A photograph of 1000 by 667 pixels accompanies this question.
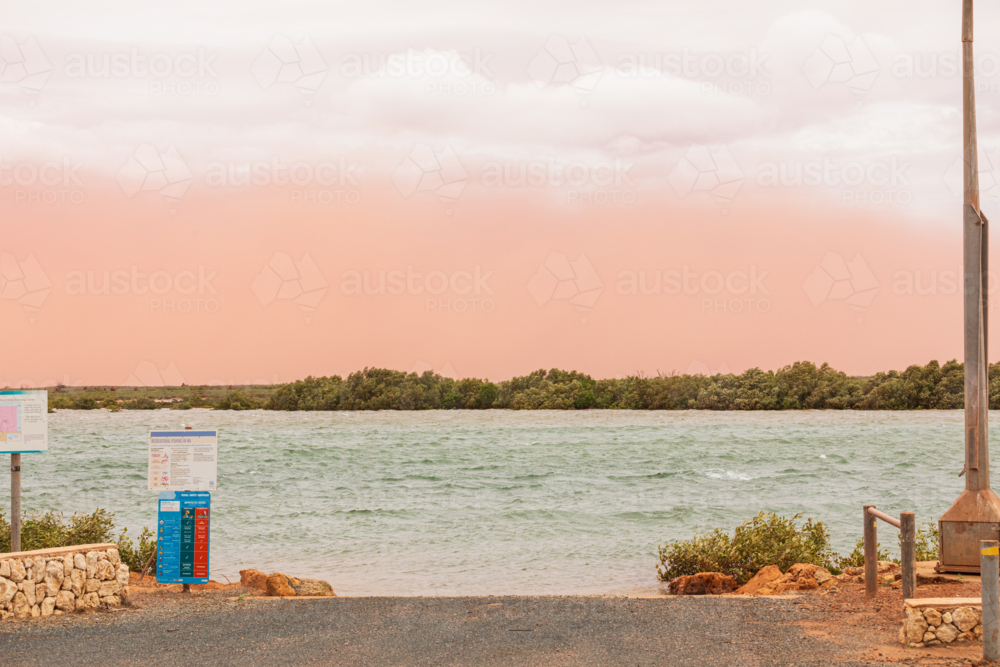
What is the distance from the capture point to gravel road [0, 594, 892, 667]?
708 cm

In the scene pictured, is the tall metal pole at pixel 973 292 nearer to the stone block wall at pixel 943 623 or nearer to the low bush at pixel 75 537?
the stone block wall at pixel 943 623

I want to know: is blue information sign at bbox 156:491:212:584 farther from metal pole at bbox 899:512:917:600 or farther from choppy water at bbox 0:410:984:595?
metal pole at bbox 899:512:917:600

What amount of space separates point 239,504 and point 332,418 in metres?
78.0

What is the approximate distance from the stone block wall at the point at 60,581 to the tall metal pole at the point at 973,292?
27.5ft

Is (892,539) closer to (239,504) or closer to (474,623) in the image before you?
(474,623)

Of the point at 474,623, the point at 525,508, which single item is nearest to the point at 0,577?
the point at 474,623

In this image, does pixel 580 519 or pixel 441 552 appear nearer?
pixel 441 552

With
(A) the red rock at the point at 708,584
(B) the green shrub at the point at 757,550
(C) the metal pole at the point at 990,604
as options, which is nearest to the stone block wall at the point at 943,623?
(C) the metal pole at the point at 990,604

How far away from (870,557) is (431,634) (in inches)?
166

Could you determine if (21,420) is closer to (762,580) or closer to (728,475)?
(762,580)

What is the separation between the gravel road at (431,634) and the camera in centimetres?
708

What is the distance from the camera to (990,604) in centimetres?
659

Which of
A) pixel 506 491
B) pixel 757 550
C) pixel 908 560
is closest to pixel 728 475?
pixel 506 491

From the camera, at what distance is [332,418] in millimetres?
110062
